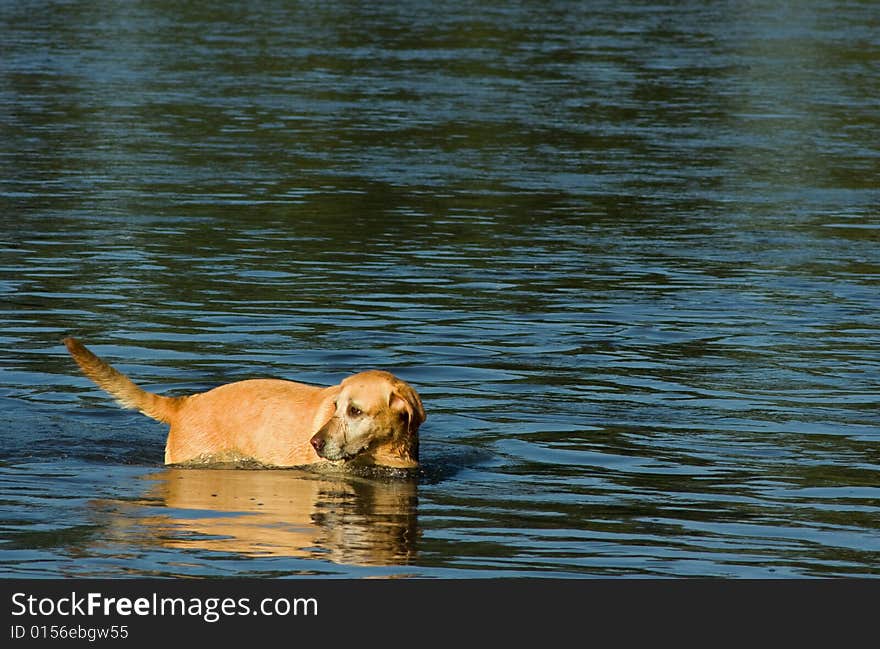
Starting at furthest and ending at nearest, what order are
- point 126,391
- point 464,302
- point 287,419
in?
point 464,302 < point 126,391 < point 287,419

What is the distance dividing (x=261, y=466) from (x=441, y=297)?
7112 millimetres

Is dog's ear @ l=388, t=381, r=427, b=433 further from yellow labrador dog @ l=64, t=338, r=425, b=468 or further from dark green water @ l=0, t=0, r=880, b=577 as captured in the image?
dark green water @ l=0, t=0, r=880, b=577

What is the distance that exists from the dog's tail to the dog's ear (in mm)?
1581

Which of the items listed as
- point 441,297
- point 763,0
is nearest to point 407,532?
point 441,297

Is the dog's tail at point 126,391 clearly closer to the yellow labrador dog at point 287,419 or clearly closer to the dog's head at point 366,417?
the yellow labrador dog at point 287,419

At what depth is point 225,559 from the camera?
9875 millimetres

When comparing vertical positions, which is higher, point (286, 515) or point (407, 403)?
point (407, 403)

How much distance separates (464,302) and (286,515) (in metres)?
8.02

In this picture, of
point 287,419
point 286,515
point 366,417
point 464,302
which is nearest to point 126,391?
point 287,419

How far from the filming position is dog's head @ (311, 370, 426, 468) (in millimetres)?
11750

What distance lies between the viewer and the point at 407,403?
1185 cm

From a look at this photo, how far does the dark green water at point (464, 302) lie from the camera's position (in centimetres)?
1088

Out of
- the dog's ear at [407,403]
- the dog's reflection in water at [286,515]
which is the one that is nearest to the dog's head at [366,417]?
the dog's ear at [407,403]

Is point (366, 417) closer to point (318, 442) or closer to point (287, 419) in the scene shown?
point (318, 442)
